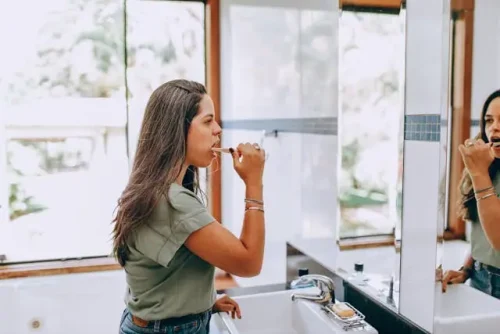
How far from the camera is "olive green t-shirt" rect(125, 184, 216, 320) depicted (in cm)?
112

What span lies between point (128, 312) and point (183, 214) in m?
0.34

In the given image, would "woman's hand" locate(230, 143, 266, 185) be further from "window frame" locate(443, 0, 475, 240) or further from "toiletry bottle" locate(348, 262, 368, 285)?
"toiletry bottle" locate(348, 262, 368, 285)

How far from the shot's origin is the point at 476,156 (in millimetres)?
1157

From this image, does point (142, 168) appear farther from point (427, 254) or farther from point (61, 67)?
point (61, 67)

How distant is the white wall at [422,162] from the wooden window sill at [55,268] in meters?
2.33

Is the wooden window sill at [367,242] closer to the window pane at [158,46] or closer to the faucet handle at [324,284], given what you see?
the faucet handle at [324,284]

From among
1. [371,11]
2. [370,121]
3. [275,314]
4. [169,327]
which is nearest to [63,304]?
[275,314]

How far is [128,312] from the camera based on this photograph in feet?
4.17

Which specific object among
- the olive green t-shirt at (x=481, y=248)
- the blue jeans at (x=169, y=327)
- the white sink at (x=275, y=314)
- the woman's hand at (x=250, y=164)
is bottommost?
the white sink at (x=275, y=314)

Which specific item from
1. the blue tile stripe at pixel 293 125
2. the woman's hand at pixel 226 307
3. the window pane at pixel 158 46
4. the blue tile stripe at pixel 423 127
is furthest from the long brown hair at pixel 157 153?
the window pane at pixel 158 46

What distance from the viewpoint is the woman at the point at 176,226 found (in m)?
1.12

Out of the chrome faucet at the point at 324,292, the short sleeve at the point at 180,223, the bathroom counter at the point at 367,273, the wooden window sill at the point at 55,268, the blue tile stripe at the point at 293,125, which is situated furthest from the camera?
the wooden window sill at the point at 55,268

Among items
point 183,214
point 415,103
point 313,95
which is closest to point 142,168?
point 183,214

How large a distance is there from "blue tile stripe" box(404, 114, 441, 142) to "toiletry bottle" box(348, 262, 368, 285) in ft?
1.70
